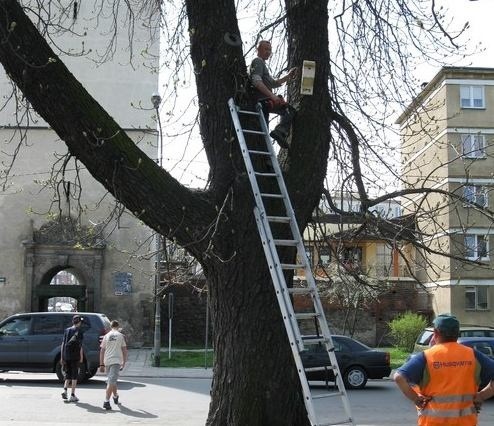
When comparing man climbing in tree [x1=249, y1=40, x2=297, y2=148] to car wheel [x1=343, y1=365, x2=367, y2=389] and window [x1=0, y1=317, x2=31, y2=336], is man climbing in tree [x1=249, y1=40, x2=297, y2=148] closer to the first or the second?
car wheel [x1=343, y1=365, x2=367, y2=389]

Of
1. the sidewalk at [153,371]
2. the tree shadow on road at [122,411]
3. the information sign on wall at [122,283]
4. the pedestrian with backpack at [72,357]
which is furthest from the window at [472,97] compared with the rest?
the tree shadow on road at [122,411]

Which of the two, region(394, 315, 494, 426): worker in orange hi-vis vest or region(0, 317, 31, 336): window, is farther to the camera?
region(0, 317, 31, 336): window

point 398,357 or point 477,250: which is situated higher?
point 477,250

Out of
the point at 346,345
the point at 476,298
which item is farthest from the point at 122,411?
the point at 476,298

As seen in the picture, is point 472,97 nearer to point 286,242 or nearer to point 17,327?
point 17,327

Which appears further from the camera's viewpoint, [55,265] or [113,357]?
[55,265]

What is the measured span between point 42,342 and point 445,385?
51.4 feet

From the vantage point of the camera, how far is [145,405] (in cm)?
1386

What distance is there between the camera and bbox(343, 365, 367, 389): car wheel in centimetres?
1778

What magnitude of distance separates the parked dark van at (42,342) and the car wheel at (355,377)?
262 inches

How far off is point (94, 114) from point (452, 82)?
35039 mm

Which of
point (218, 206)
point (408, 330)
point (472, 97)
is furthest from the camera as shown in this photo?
point (472, 97)

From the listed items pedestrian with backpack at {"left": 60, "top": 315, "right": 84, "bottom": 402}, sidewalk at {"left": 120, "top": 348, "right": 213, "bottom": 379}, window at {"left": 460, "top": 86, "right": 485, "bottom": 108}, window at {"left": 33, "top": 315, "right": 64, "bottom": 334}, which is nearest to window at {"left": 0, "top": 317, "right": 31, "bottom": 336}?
window at {"left": 33, "top": 315, "right": 64, "bottom": 334}

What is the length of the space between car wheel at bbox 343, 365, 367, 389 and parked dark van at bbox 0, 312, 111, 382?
665 centimetres
